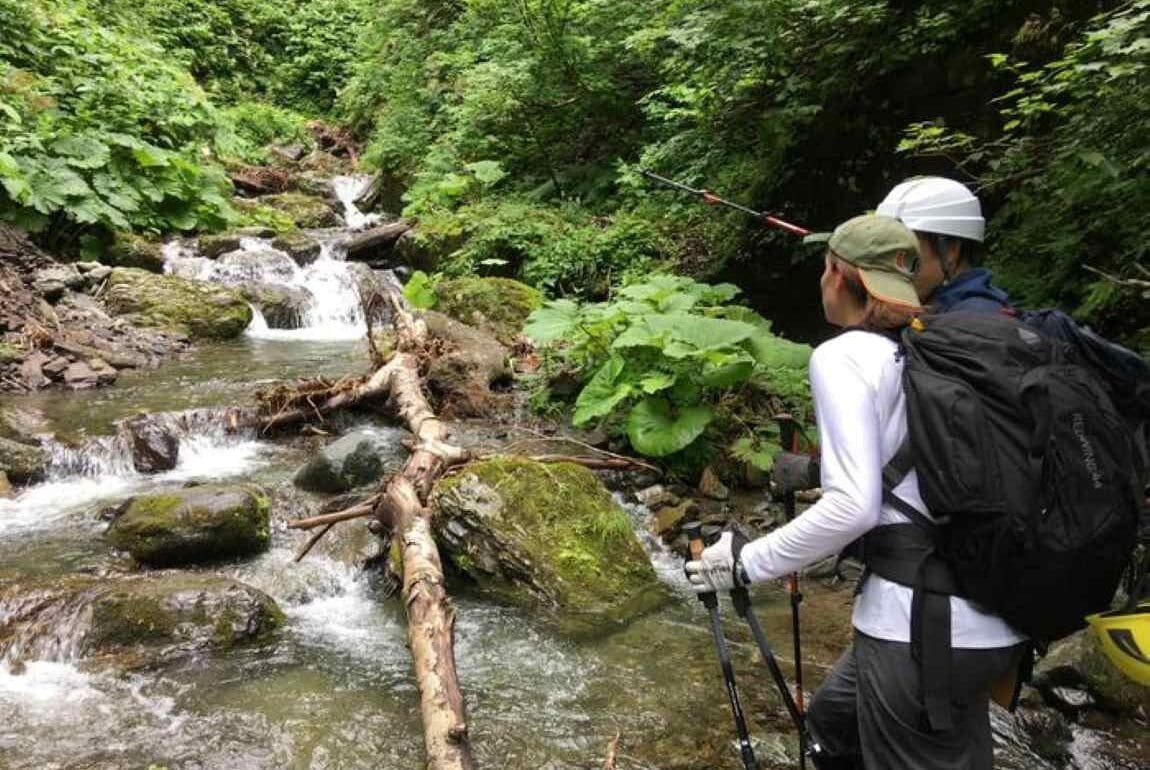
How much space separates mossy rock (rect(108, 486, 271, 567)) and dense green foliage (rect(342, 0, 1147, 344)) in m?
5.77

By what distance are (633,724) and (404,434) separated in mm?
4961

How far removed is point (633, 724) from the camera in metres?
4.27

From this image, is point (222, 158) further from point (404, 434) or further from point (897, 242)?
point (897, 242)

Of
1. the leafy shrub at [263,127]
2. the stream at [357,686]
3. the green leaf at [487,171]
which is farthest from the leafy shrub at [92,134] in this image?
the stream at [357,686]

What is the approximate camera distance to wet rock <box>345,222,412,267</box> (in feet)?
53.3

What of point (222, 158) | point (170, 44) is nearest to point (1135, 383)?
point (222, 158)

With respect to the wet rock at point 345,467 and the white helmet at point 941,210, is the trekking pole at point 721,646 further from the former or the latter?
the wet rock at point 345,467

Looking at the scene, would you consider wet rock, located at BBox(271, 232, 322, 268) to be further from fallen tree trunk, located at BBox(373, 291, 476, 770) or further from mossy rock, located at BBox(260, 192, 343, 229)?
fallen tree trunk, located at BBox(373, 291, 476, 770)

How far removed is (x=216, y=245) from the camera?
47.9 ft

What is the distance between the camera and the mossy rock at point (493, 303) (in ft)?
37.3

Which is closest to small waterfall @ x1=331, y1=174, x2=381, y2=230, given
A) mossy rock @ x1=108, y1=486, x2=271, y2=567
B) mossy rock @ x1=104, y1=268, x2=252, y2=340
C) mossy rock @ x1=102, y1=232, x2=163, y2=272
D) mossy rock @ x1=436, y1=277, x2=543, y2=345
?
mossy rock @ x1=102, y1=232, x2=163, y2=272

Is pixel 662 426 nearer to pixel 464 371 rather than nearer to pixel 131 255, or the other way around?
pixel 464 371

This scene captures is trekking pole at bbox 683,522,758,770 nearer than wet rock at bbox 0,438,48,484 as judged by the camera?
Yes

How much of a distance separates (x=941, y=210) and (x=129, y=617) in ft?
16.1
